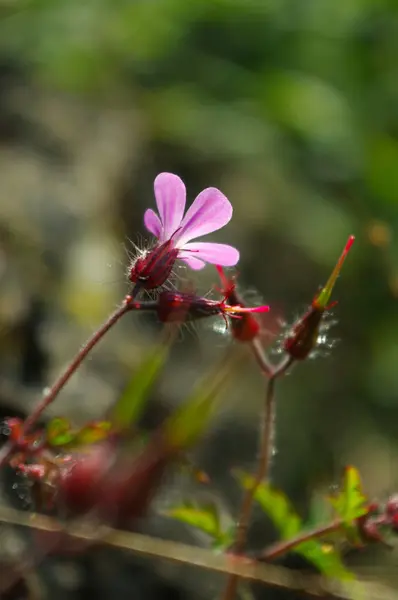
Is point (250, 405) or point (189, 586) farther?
point (250, 405)

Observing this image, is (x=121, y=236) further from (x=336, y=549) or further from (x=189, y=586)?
(x=336, y=549)

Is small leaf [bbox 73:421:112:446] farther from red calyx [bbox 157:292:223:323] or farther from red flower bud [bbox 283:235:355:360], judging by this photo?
red flower bud [bbox 283:235:355:360]

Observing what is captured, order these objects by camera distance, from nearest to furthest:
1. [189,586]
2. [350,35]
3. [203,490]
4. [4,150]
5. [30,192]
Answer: [189,586] → [203,490] → [30,192] → [4,150] → [350,35]

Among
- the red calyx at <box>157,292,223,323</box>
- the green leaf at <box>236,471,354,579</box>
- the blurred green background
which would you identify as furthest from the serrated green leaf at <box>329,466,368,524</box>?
the blurred green background

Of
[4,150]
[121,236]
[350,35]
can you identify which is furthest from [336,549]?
[350,35]

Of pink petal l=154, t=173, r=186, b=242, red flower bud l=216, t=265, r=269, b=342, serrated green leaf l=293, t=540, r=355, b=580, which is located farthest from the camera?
serrated green leaf l=293, t=540, r=355, b=580

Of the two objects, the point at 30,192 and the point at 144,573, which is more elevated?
the point at 30,192
